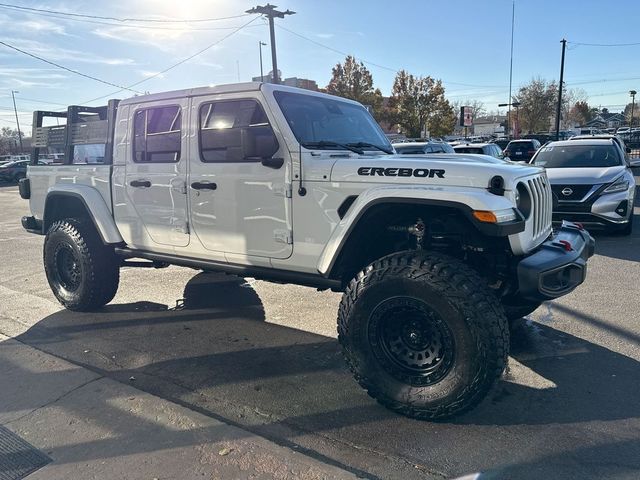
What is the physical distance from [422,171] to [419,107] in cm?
4302

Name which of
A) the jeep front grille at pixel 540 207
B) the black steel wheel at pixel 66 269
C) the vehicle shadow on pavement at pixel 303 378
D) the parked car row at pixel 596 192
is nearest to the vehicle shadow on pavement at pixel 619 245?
the parked car row at pixel 596 192

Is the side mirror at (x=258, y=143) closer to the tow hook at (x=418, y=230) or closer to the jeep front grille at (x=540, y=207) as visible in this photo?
the tow hook at (x=418, y=230)

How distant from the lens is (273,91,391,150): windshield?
12.4ft

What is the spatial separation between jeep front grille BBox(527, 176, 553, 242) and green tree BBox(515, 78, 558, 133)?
192ft

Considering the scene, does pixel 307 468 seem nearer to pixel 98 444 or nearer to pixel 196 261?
pixel 98 444

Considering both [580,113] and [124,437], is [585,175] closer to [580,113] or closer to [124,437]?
[124,437]

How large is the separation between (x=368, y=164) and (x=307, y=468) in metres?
1.83

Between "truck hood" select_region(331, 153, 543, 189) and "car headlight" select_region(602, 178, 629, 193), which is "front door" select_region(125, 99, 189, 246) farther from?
"car headlight" select_region(602, 178, 629, 193)

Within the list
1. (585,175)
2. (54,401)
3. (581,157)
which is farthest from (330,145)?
(581,157)

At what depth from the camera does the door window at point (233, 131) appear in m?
3.61

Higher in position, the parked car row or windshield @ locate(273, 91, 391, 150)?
windshield @ locate(273, 91, 391, 150)

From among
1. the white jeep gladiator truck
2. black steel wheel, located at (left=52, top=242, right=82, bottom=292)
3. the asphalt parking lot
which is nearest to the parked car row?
the asphalt parking lot

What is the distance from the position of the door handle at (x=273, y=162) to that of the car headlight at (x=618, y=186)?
6.65 m

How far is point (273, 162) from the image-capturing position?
3.58m
